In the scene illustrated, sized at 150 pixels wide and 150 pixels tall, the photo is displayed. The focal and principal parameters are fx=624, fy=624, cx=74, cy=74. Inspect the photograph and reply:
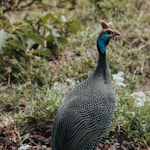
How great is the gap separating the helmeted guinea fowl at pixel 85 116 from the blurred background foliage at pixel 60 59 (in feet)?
1.76

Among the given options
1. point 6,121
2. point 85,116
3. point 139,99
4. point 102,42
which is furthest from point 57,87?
point 85,116

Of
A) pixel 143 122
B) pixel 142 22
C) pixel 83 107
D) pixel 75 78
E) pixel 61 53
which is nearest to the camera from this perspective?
pixel 83 107

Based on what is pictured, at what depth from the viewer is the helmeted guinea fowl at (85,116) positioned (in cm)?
387

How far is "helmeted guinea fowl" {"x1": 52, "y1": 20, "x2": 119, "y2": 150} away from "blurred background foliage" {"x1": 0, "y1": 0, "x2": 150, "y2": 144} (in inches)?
21.2

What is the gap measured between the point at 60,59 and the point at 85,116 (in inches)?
80.4

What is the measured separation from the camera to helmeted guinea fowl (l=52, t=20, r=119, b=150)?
3.87 m

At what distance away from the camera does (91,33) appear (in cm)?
627

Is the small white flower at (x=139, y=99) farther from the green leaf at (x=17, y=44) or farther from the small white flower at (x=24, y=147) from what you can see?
the green leaf at (x=17, y=44)

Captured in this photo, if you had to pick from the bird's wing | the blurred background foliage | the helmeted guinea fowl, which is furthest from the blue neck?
the blurred background foliage

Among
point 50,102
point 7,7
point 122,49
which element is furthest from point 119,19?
point 50,102

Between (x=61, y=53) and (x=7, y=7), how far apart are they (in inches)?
28.3

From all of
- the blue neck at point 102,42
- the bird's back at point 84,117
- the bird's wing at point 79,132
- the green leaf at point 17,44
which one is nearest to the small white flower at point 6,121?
the bird's back at point 84,117

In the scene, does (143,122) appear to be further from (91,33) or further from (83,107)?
(91,33)

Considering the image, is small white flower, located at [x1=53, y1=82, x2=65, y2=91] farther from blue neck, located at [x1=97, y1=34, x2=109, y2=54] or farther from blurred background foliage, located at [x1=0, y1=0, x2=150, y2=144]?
blue neck, located at [x1=97, y1=34, x2=109, y2=54]
